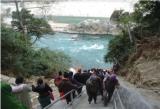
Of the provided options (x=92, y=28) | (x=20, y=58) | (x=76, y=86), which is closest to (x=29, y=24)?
(x=20, y=58)

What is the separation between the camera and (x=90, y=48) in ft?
418

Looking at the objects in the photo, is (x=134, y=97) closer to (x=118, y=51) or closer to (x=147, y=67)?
(x=147, y=67)

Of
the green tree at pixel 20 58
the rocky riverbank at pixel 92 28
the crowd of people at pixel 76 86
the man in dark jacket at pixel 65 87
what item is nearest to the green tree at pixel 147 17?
the green tree at pixel 20 58

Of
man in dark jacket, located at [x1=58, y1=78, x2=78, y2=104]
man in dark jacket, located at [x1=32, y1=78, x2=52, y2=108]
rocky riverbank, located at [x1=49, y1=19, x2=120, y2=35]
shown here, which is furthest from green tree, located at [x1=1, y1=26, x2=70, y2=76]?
rocky riverbank, located at [x1=49, y1=19, x2=120, y2=35]

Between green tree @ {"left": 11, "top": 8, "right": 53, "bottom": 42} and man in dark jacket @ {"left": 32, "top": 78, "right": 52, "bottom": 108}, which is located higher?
man in dark jacket @ {"left": 32, "top": 78, "right": 52, "bottom": 108}

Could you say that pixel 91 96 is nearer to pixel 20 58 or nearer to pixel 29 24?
pixel 20 58

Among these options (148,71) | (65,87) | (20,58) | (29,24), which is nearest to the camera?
(65,87)

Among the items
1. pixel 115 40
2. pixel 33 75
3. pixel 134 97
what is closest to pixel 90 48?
pixel 115 40

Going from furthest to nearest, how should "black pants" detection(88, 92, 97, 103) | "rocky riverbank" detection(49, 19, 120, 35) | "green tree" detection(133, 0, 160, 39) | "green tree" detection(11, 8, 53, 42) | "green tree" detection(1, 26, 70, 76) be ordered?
"rocky riverbank" detection(49, 19, 120, 35) < "green tree" detection(11, 8, 53, 42) < "green tree" detection(133, 0, 160, 39) < "green tree" detection(1, 26, 70, 76) < "black pants" detection(88, 92, 97, 103)

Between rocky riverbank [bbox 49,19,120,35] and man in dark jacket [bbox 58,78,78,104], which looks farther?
rocky riverbank [bbox 49,19,120,35]

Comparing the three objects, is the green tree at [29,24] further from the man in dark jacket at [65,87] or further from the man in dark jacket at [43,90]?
the man in dark jacket at [43,90]

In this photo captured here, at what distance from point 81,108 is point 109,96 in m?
1.91

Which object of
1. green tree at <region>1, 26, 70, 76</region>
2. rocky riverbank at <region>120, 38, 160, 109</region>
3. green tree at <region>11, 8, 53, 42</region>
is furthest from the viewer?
green tree at <region>11, 8, 53, 42</region>

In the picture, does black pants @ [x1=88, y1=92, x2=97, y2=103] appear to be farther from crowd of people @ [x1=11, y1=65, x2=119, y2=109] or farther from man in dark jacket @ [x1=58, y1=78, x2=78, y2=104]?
man in dark jacket @ [x1=58, y1=78, x2=78, y2=104]
